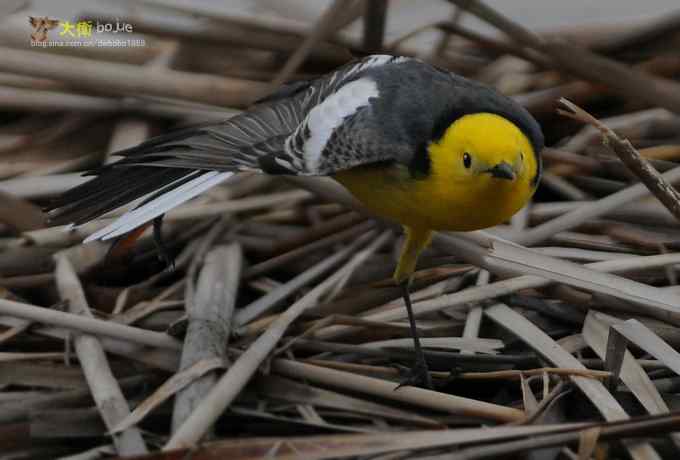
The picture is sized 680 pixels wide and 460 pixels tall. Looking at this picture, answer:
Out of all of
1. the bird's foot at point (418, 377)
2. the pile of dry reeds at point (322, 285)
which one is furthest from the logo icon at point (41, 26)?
the bird's foot at point (418, 377)

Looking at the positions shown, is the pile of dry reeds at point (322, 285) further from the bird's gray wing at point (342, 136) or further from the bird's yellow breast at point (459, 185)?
the bird's gray wing at point (342, 136)

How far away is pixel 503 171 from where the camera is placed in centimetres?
218

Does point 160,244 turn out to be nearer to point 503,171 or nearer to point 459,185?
point 459,185

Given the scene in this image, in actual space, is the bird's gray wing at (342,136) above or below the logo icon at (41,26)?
below

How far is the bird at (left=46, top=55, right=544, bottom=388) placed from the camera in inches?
90.0

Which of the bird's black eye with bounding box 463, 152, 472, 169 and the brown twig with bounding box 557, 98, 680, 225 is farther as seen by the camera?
the bird's black eye with bounding box 463, 152, 472, 169

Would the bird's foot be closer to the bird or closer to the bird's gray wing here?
the bird

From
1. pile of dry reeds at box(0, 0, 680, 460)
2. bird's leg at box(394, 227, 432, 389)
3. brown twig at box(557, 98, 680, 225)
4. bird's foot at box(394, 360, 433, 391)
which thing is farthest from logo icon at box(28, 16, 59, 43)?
brown twig at box(557, 98, 680, 225)

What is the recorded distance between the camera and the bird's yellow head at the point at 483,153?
2.21 meters

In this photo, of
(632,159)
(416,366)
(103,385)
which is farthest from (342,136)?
(103,385)

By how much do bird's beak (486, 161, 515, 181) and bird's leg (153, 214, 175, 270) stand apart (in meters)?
0.86

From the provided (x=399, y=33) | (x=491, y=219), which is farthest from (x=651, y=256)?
(x=399, y=33)

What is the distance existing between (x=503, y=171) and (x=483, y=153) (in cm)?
6

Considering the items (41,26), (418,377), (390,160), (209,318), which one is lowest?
(418,377)
